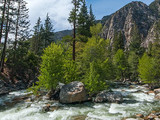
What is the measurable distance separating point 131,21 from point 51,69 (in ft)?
368

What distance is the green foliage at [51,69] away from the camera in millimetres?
14398

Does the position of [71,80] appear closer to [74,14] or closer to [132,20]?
[74,14]

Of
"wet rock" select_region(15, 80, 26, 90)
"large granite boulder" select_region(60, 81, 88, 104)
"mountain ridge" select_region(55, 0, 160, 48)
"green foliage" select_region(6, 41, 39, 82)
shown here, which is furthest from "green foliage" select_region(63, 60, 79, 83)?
"mountain ridge" select_region(55, 0, 160, 48)

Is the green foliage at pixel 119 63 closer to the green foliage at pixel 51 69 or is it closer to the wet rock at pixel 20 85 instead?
the wet rock at pixel 20 85

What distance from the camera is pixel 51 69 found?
14750mm

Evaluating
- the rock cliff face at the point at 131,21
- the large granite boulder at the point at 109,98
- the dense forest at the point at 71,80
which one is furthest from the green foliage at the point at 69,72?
the rock cliff face at the point at 131,21

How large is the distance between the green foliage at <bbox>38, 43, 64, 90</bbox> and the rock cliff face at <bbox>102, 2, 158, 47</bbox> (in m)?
99.0

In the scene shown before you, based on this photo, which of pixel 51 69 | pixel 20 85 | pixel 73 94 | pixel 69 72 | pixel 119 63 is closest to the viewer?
pixel 73 94

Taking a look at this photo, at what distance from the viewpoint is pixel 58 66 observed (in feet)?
49.3

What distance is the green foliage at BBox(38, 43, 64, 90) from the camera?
14398 millimetres

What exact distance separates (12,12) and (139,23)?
109 m

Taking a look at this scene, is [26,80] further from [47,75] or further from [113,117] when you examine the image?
[113,117]

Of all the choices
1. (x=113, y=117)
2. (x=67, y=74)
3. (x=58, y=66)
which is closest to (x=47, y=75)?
(x=58, y=66)

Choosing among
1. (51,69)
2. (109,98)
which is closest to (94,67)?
(109,98)
